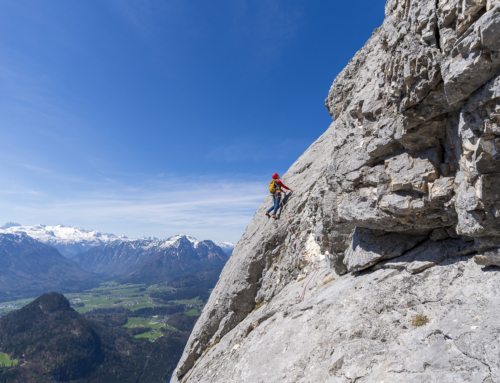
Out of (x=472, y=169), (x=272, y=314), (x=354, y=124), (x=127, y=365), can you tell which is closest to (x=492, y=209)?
(x=472, y=169)

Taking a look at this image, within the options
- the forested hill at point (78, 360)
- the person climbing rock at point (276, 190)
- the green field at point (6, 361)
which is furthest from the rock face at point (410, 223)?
the green field at point (6, 361)

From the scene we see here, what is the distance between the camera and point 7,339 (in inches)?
7692

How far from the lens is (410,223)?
7426 mm

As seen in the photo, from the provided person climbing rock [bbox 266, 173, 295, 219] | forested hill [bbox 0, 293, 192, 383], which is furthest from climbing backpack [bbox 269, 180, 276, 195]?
forested hill [bbox 0, 293, 192, 383]

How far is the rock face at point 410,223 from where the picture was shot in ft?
16.3

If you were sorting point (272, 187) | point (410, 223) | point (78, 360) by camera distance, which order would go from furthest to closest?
point (78, 360), point (272, 187), point (410, 223)

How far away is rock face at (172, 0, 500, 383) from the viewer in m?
4.97

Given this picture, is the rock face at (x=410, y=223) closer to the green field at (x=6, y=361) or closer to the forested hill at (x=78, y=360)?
the forested hill at (x=78, y=360)

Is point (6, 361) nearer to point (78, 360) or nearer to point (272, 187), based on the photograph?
point (78, 360)

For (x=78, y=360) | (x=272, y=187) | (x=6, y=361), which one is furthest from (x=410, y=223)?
(x=6, y=361)

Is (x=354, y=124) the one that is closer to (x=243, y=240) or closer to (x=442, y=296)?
(x=442, y=296)

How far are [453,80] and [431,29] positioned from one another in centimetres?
152

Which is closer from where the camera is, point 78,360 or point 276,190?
point 276,190

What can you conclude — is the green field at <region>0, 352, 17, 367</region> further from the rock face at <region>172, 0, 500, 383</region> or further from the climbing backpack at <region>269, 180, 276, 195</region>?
the rock face at <region>172, 0, 500, 383</region>
